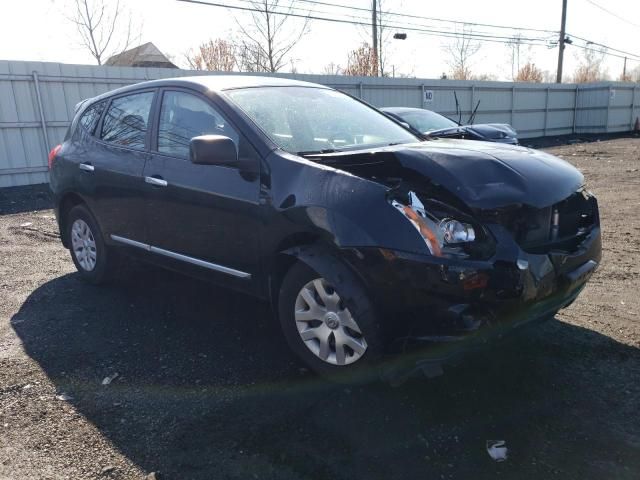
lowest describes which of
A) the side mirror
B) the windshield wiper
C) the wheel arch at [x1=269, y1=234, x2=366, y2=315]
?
the wheel arch at [x1=269, y1=234, x2=366, y2=315]

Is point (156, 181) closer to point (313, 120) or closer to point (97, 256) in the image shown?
point (313, 120)

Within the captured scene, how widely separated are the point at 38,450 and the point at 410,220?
2.20 meters

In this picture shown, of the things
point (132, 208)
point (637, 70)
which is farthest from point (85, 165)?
point (637, 70)

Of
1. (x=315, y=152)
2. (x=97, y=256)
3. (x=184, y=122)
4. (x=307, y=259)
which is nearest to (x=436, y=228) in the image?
(x=307, y=259)

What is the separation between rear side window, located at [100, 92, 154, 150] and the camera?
4.40m

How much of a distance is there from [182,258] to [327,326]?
1455mm

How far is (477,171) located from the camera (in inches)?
116

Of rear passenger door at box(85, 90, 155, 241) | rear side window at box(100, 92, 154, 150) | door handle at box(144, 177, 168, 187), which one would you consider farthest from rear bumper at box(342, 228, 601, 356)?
rear side window at box(100, 92, 154, 150)

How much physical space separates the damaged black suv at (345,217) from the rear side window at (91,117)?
2.63 ft

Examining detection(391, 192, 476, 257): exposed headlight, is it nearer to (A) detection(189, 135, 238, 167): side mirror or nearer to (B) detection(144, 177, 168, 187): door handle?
(A) detection(189, 135, 238, 167): side mirror

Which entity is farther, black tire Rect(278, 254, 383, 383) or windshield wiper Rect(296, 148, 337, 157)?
windshield wiper Rect(296, 148, 337, 157)

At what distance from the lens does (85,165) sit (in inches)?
193

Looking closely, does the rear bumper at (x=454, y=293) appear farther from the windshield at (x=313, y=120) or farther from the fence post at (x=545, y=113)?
the fence post at (x=545, y=113)

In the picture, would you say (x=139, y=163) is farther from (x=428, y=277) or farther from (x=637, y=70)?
(x=637, y=70)
